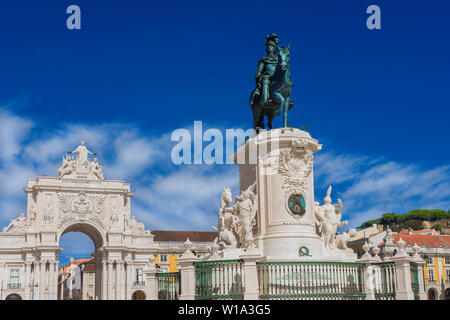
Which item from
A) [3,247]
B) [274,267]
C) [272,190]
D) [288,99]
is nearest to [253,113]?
[288,99]

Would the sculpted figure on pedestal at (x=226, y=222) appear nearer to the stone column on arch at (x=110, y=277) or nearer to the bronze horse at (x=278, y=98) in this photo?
the bronze horse at (x=278, y=98)

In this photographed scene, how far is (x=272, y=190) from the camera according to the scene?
46.1 ft

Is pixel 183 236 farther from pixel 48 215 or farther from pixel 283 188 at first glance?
pixel 283 188

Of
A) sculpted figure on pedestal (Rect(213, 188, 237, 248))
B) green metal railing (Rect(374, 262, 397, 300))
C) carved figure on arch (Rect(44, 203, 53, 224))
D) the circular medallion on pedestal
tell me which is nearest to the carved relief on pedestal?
the circular medallion on pedestal

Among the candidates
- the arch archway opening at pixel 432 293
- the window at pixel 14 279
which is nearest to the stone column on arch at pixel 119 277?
the window at pixel 14 279

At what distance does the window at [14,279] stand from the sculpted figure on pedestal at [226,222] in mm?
50011

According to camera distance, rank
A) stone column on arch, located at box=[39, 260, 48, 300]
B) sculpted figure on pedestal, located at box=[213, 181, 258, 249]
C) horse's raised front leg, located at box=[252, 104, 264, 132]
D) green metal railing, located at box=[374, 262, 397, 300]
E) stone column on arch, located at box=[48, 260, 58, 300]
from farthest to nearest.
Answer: stone column on arch, located at box=[48, 260, 58, 300] < stone column on arch, located at box=[39, 260, 48, 300] < horse's raised front leg, located at box=[252, 104, 264, 132] < sculpted figure on pedestal, located at box=[213, 181, 258, 249] < green metal railing, located at box=[374, 262, 397, 300]

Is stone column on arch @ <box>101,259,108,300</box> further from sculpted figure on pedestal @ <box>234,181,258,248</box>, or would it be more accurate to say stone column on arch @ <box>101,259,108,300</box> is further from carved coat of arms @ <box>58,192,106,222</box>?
sculpted figure on pedestal @ <box>234,181,258,248</box>

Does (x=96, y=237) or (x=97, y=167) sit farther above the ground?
(x=97, y=167)

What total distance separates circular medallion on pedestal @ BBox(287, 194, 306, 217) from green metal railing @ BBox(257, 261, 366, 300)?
5.89 ft

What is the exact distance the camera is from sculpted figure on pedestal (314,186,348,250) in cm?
1428
